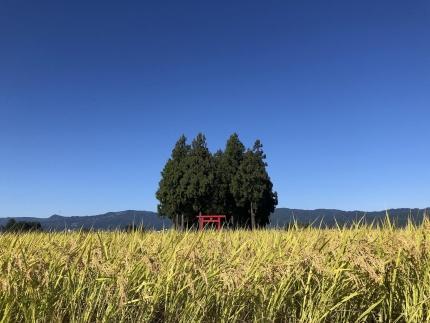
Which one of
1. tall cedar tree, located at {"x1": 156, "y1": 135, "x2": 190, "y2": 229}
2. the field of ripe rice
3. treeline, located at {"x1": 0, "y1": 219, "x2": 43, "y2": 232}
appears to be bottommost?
the field of ripe rice

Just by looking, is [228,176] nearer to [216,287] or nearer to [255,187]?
[255,187]

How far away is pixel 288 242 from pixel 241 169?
3300cm

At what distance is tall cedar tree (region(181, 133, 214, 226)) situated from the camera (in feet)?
117

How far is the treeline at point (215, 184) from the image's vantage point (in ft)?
118

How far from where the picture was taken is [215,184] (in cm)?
3684

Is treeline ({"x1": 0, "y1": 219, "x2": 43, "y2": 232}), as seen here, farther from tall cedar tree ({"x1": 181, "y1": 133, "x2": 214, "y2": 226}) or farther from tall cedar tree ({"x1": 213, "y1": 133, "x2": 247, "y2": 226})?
tall cedar tree ({"x1": 213, "y1": 133, "x2": 247, "y2": 226})

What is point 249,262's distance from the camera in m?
3.97

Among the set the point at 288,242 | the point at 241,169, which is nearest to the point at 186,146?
the point at 241,169

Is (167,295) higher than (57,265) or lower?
lower

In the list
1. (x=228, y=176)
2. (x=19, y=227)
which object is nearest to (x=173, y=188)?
(x=228, y=176)

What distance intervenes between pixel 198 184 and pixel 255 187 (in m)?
4.71

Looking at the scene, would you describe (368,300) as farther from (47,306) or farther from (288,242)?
(47,306)

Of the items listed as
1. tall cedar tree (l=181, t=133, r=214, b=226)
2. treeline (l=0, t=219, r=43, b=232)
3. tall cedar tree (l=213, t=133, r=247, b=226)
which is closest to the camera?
treeline (l=0, t=219, r=43, b=232)

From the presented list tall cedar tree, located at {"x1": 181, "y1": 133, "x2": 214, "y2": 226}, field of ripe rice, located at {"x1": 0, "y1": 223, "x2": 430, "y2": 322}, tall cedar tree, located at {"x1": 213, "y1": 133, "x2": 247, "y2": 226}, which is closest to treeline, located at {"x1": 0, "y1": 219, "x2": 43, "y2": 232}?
field of ripe rice, located at {"x1": 0, "y1": 223, "x2": 430, "y2": 322}
